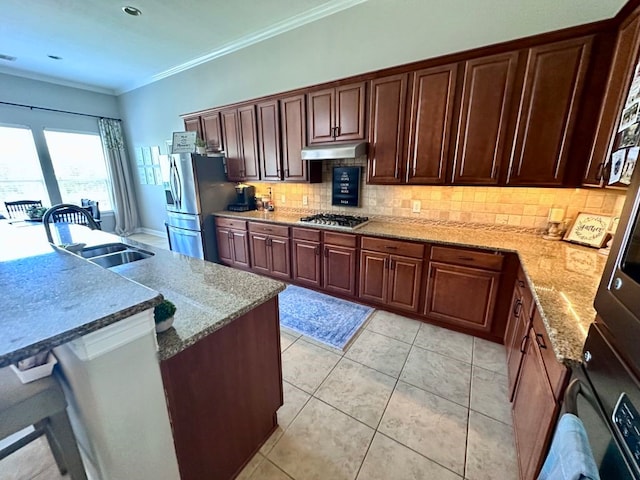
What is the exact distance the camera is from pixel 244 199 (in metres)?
4.12

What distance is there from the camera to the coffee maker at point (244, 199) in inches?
160

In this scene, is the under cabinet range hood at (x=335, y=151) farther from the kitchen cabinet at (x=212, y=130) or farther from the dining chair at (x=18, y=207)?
the dining chair at (x=18, y=207)

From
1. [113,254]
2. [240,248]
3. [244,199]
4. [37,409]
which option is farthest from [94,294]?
[244,199]

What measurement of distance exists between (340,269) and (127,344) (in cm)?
237

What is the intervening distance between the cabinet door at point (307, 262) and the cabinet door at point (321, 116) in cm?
123

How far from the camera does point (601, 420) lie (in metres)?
0.66

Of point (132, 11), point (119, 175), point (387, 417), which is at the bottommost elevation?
point (387, 417)

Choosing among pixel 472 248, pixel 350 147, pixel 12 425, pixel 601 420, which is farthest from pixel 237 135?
pixel 601 420

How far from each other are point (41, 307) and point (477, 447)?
6.79 ft

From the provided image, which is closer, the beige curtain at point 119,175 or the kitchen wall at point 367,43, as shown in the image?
the kitchen wall at point 367,43

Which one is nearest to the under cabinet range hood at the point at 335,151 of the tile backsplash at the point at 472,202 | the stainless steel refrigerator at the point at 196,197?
the tile backsplash at the point at 472,202

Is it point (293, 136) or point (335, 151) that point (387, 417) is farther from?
point (293, 136)

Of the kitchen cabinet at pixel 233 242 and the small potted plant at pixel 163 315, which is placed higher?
the small potted plant at pixel 163 315

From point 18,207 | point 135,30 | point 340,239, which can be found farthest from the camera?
point 18,207
